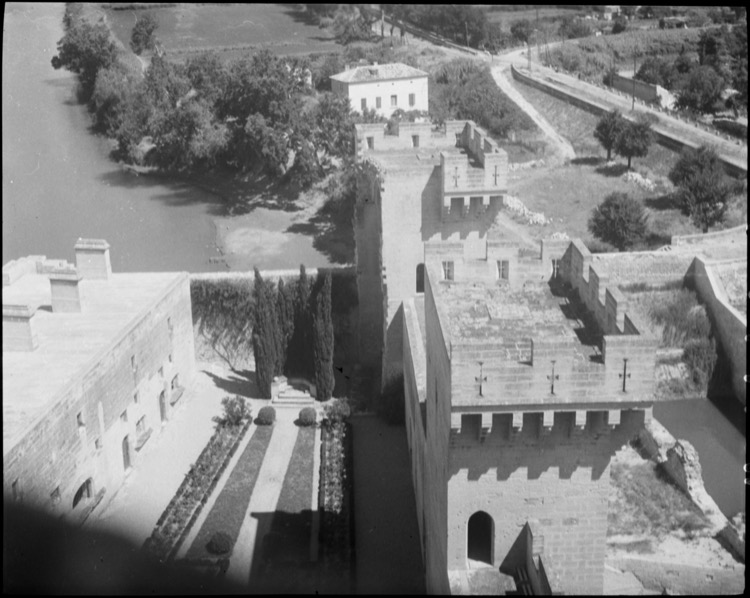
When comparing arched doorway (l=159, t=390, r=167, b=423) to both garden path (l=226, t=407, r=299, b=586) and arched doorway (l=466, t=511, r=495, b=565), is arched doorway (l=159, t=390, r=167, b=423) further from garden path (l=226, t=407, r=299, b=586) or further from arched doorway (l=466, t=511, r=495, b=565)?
arched doorway (l=466, t=511, r=495, b=565)

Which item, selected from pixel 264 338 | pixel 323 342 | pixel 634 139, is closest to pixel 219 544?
pixel 264 338

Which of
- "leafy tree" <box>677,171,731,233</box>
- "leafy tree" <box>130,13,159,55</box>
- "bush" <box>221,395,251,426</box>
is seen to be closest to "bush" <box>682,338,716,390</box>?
"leafy tree" <box>677,171,731,233</box>

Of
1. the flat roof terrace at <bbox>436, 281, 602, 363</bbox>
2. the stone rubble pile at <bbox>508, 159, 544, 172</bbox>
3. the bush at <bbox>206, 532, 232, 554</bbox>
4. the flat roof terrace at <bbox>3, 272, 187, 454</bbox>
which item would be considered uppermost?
the flat roof terrace at <bbox>436, 281, 602, 363</bbox>

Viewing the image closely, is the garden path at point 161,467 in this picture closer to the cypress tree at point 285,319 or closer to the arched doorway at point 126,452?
the arched doorway at point 126,452

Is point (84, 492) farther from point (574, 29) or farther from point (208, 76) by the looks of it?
point (574, 29)

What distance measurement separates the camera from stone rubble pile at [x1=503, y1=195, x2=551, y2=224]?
36000mm

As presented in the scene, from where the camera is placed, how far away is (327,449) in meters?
21.4

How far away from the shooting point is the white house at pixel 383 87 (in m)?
40.8

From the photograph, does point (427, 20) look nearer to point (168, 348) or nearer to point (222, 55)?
point (222, 55)

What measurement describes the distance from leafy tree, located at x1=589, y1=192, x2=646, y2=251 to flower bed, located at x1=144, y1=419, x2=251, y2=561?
1707cm

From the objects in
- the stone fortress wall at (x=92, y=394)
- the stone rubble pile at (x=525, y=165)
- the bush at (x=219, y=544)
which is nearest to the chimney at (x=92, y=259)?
the stone fortress wall at (x=92, y=394)

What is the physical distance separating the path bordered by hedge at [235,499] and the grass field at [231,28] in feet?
91.8

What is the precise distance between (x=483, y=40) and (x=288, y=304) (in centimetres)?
3769

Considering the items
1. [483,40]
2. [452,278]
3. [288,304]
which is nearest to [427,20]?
[483,40]
